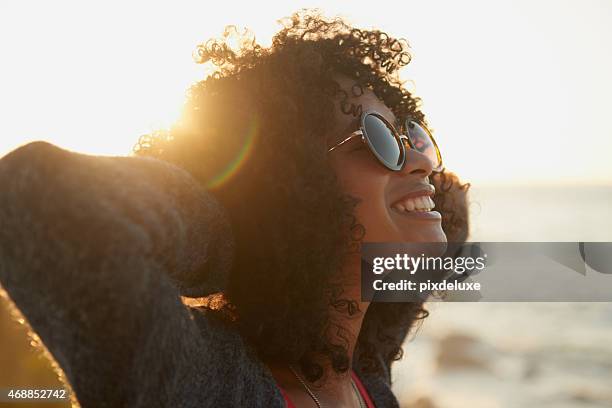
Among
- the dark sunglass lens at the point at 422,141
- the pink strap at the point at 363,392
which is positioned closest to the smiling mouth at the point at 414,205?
the dark sunglass lens at the point at 422,141

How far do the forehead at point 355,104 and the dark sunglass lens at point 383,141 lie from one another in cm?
5

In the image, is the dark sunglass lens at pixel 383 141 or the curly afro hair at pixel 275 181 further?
the dark sunglass lens at pixel 383 141

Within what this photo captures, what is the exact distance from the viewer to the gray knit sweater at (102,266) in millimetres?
1281

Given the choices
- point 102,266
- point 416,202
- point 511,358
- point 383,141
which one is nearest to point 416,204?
point 416,202

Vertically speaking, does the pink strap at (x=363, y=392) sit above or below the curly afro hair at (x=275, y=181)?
below

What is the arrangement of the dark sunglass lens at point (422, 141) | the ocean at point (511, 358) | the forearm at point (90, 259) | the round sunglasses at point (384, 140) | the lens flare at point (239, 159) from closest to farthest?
the forearm at point (90, 259) < the lens flare at point (239, 159) < the round sunglasses at point (384, 140) < the dark sunglass lens at point (422, 141) < the ocean at point (511, 358)

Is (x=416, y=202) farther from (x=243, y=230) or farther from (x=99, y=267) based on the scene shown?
(x=99, y=267)

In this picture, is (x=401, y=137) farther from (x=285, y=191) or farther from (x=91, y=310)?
(x=91, y=310)

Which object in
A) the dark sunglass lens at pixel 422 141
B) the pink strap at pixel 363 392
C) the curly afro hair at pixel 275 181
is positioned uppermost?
the dark sunglass lens at pixel 422 141

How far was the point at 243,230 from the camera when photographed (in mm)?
2021

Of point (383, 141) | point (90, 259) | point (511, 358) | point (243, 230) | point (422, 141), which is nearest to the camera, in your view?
point (90, 259)

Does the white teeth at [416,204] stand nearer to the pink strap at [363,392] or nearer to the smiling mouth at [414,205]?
the smiling mouth at [414,205]

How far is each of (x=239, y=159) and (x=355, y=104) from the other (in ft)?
1.69

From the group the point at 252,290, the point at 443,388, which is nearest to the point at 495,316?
the point at 443,388
